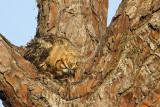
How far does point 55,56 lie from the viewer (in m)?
3.10

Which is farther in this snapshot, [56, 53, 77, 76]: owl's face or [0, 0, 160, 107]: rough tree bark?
[56, 53, 77, 76]: owl's face

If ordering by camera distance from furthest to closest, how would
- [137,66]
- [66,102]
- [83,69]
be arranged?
[83,69] < [66,102] < [137,66]

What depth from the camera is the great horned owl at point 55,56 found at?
10.1 feet

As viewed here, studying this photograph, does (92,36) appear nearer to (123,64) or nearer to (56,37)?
(56,37)

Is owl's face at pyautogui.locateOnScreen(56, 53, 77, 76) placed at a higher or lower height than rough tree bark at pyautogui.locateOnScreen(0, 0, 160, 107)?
higher

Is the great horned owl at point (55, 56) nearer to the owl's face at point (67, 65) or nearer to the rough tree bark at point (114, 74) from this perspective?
the owl's face at point (67, 65)

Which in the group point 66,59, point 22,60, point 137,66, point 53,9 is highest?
point 53,9

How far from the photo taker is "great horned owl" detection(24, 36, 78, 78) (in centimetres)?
307

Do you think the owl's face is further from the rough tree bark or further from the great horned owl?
the rough tree bark

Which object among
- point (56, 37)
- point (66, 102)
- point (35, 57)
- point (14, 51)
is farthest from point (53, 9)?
point (66, 102)

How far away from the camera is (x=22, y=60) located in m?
2.67

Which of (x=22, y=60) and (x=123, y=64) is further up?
(x=22, y=60)

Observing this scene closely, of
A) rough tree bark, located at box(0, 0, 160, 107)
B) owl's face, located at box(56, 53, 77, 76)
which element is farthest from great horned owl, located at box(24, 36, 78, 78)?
rough tree bark, located at box(0, 0, 160, 107)

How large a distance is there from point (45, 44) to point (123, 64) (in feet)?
3.15
